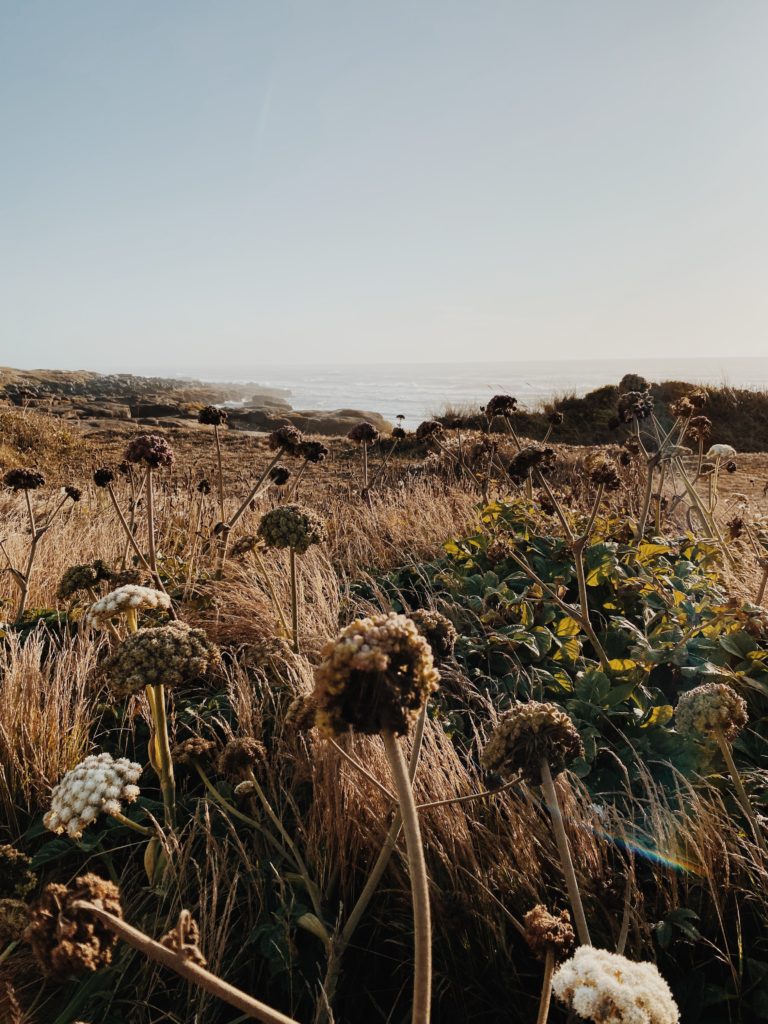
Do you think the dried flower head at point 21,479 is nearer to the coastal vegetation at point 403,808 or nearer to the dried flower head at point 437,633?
the coastal vegetation at point 403,808

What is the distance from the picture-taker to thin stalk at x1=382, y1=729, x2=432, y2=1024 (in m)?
0.88

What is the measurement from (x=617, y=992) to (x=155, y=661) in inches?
52.8

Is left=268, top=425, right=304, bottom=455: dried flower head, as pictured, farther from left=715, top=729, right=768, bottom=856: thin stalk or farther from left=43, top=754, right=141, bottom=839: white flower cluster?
left=715, top=729, right=768, bottom=856: thin stalk

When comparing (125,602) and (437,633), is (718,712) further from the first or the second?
(125,602)

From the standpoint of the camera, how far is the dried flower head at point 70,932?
0.96 m

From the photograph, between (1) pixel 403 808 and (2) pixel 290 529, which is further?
(2) pixel 290 529

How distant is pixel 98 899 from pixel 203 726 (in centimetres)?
205

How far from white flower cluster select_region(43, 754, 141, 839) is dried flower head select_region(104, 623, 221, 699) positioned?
24 cm

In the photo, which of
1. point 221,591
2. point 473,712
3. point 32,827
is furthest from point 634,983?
point 221,591

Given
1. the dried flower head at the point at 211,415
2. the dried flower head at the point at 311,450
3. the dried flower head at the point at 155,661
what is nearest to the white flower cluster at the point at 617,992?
the dried flower head at the point at 155,661

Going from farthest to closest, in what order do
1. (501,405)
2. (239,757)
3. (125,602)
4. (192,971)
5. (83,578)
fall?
(501,405), (83,578), (125,602), (239,757), (192,971)

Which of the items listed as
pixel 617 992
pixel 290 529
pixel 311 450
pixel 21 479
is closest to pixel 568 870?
pixel 617 992

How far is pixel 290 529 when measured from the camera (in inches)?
106

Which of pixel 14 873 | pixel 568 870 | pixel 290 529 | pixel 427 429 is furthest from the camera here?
pixel 427 429
